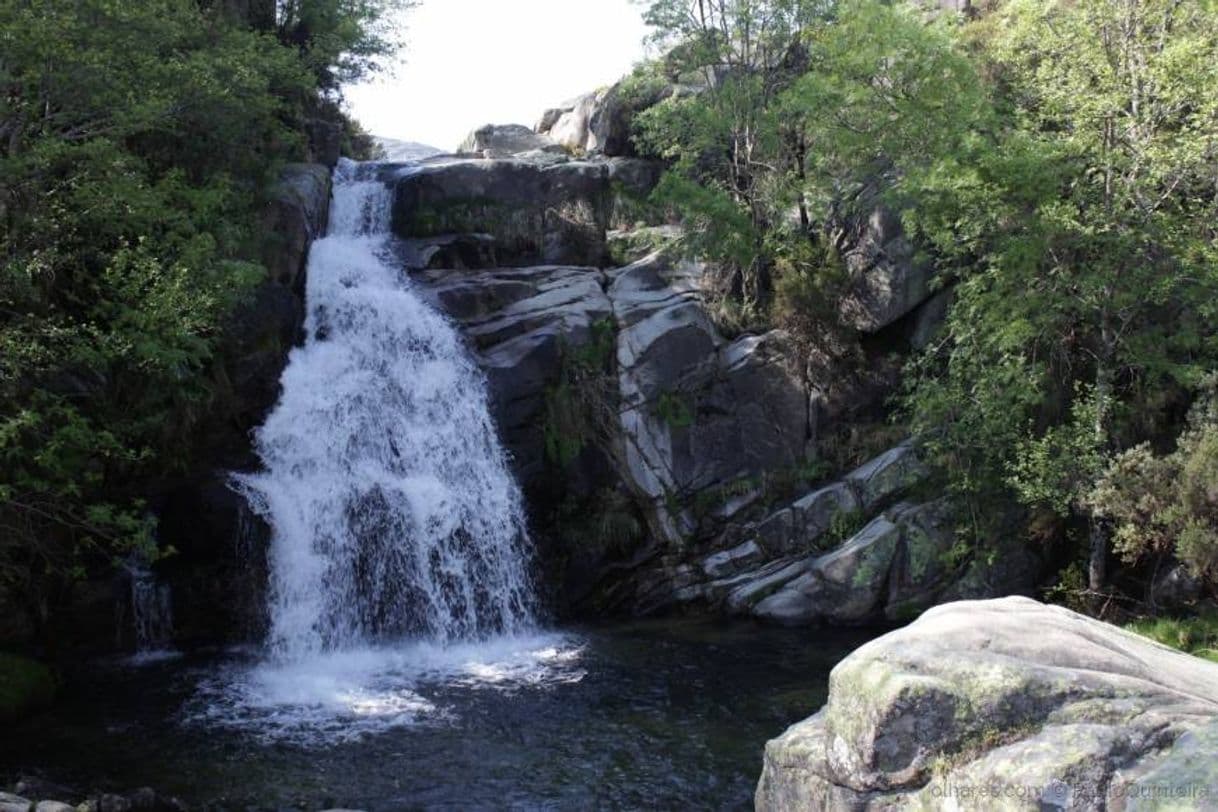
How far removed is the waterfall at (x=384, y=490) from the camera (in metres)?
17.0

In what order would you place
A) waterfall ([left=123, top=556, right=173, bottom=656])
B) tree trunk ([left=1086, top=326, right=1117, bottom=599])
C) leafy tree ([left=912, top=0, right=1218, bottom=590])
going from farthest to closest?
waterfall ([left=123, top=556, right=173, bottom=656])
tree trunk ([left=1086, top=326, right=1117, bottom=599])
leafy tree ([left=912, top=0, right=1218, bottom=590])

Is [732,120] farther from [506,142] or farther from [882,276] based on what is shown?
[506,142]

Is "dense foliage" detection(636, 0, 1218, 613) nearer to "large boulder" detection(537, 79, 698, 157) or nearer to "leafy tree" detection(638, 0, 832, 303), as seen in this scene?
"leafy tree" detection(638, 0, 832, 303)

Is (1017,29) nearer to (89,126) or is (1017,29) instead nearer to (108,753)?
(89,126)

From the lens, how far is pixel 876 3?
64.2 ft

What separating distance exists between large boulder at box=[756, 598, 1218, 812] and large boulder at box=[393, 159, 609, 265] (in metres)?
19.1

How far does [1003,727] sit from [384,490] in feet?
44.4

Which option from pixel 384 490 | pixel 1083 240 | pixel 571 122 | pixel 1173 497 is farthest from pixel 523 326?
pixel 571 122

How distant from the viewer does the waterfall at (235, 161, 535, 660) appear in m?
17.0

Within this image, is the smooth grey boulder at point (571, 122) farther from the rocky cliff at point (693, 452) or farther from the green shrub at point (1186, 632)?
the green shrub at point (1186, 632)

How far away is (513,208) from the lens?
2575 centimetres

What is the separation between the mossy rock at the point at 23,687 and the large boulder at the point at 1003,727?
11267mm

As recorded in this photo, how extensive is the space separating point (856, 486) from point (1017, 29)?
9.21 m

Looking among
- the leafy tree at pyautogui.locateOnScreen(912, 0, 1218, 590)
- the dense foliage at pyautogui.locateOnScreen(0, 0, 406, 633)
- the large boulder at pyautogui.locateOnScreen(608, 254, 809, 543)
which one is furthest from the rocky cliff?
the dense foliage at pyautogui.locateOnScreen(0, 0, 406, 633)
